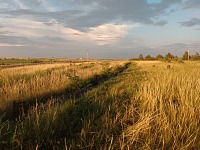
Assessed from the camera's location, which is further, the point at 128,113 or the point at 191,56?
the point at 191,56

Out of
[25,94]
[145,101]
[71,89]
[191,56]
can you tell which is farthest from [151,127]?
[191,56]

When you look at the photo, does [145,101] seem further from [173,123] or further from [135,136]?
[135,136]

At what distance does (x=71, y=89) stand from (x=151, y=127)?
843 cm

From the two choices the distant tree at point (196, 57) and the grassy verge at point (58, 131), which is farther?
the distant tree at point (196, 57)

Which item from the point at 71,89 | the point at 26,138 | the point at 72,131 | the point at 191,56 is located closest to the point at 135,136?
the point at 72,131

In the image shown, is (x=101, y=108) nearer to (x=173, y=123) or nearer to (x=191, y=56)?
(x=173, y=123)

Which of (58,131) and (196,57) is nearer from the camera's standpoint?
(58,131)

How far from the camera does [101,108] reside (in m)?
7.35

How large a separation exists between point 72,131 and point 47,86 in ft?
25.6

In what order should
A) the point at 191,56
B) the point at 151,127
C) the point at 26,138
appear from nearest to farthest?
1. the point at 26,138
2. the point at 151,127
3. the point at 191,56

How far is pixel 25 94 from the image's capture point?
10.9 m

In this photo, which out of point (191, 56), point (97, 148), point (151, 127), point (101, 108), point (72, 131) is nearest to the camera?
point (97, 148)

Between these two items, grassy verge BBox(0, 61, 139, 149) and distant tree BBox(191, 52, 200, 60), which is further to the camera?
distant tree BBox(191, 52, 200, 60)

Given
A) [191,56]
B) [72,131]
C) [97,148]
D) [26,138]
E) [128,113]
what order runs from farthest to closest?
1. [191,56]
2. [128,113]
3. [72,131]
4. [26,138]
5. [97,148]
